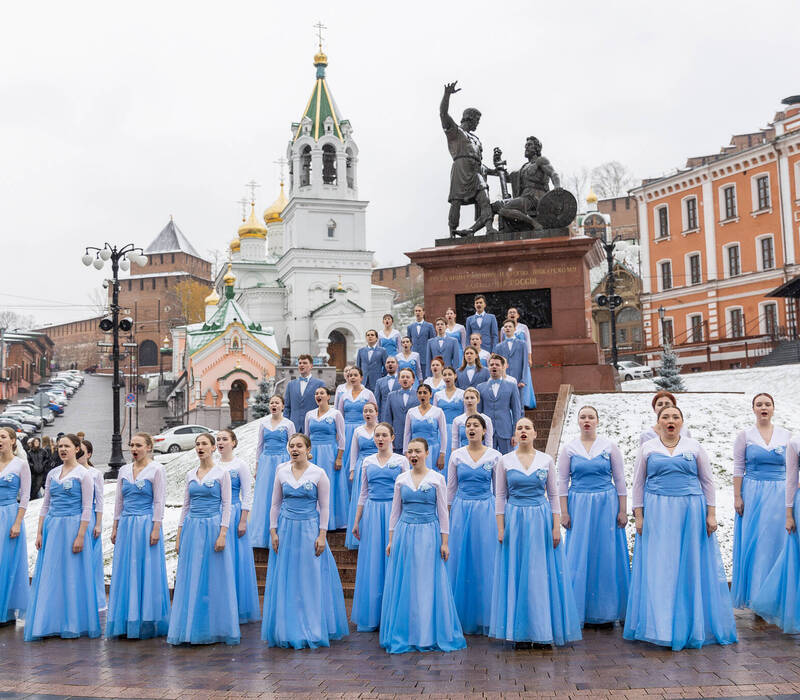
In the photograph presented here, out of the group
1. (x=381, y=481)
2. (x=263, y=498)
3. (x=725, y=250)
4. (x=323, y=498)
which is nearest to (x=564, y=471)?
(x=381, y=481)

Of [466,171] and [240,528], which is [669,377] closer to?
[466,171]

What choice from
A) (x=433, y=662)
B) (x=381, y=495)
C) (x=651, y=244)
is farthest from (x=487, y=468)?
(x=651, y=244)

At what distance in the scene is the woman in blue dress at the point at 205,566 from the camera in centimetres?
766

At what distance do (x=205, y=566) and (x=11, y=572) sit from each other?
2.57m

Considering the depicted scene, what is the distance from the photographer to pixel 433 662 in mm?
6738

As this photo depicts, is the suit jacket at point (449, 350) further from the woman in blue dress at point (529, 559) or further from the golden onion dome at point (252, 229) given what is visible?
the golden onion dome at point (252, 229)

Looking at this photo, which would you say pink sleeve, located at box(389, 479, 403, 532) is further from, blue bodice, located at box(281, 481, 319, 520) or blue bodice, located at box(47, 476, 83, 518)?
blue bodice, located at box(47, 476, 83, 518)

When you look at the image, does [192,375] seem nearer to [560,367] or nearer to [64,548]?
[560,367]

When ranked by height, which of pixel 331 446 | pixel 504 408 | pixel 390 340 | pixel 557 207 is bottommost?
pixel 331 446

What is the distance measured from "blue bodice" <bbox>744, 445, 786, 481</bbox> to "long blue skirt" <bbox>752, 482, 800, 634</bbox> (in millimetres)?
548

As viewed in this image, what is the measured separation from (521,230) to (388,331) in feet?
14.5

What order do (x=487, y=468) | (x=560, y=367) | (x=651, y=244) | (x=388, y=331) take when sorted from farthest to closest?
(x=651, y=244)
(x=560, y=367)
(x=388, y=331)
(x=487, y=468)

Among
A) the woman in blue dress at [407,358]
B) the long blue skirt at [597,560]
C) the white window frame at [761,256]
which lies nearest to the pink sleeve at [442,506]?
the long blue skirt at [597,560]

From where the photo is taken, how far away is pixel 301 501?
7711mm
